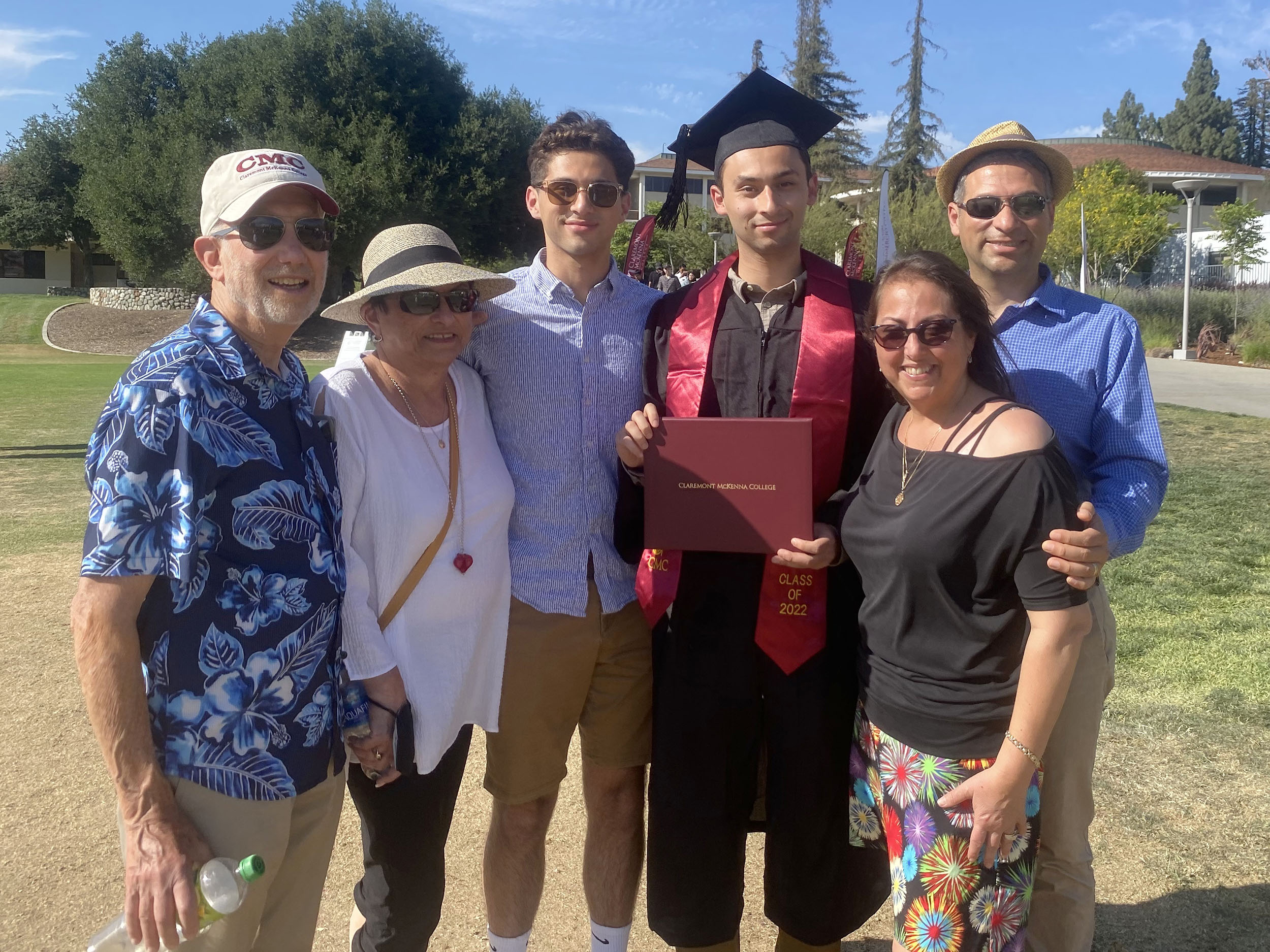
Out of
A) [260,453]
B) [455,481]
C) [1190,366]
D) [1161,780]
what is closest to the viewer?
[260,453]

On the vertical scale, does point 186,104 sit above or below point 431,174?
above

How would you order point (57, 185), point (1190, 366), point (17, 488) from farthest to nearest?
point (57, 185), point (1190, 366), point (17, 488)

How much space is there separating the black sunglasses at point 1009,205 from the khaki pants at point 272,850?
88.2 inches

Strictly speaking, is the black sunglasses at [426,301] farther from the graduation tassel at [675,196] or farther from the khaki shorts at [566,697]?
the graduation tassel at [675,196]

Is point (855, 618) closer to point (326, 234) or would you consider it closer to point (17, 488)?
point (326, 234)

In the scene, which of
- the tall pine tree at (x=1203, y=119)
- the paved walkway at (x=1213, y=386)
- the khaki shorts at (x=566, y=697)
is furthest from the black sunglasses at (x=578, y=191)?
the tall pine tree at (x=1203, y=119)

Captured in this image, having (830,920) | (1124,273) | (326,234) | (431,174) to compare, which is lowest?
(830,920)

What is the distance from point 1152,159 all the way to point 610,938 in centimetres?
5601

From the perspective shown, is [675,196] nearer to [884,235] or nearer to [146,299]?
[884,235]

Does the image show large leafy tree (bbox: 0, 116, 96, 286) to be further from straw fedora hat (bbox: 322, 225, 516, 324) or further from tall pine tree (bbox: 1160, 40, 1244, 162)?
tall pine tree (bbox: 1160, 40, 1244, 162)

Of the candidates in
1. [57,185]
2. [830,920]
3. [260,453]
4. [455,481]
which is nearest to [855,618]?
[830,920]

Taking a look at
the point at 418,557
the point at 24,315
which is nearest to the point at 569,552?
the point at 418,557

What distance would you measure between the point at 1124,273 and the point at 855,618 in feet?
112

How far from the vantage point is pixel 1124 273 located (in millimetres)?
31844
